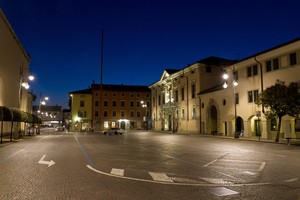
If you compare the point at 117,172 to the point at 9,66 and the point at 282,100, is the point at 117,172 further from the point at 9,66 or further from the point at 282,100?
the point at 9,66

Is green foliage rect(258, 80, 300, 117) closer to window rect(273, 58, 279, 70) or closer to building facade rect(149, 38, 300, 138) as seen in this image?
building facade rect(149, 38, 300, 138)

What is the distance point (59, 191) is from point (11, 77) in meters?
37.7

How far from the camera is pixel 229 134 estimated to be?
4238 centimetres

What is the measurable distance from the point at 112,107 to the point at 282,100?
6445 centimetres

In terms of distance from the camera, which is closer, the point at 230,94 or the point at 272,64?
the point at 272,64

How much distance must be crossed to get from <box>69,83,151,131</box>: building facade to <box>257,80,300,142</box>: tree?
183 ft

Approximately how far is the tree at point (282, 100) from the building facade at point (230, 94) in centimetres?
309

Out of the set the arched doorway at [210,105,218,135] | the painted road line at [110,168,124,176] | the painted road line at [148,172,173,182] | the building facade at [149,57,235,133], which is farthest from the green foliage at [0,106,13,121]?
the building facade at [149,57,235,133]

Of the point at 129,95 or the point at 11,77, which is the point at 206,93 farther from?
the point at 129,95

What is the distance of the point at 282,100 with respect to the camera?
27.1 metres

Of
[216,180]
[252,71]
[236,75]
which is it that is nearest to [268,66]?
[252,71]

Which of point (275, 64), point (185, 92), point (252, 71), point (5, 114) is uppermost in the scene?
point (275, 64)

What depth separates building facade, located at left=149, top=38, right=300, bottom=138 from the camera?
105 feet

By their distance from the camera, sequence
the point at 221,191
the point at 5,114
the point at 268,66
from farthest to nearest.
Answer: the point at 268,66 < the point at 5,114 < the point at 221,191
